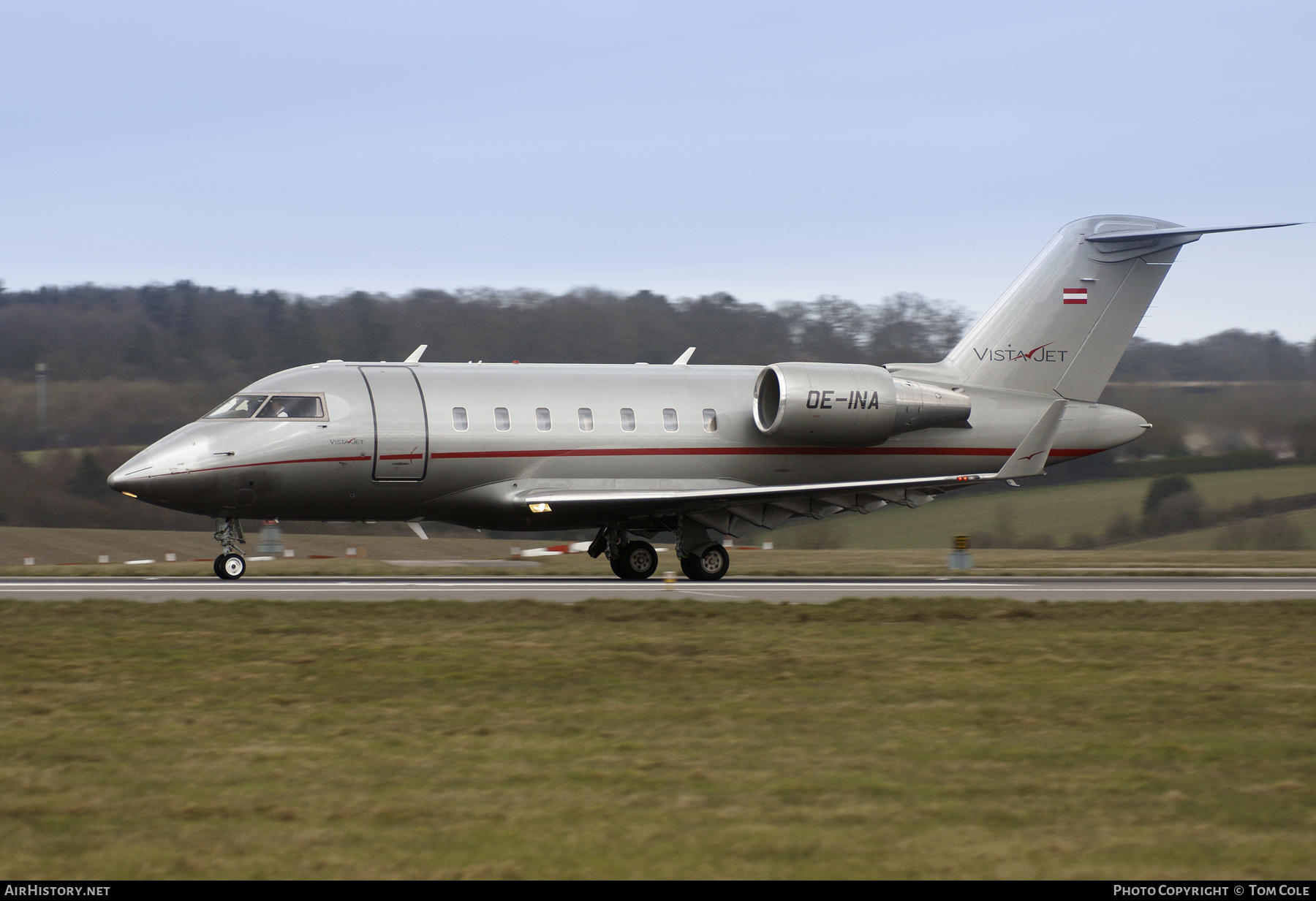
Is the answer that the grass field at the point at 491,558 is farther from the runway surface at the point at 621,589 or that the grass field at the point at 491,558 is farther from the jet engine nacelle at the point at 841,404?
the jet engine nacelle at the point at 841,404

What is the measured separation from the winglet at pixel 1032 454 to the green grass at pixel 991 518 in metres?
22.6

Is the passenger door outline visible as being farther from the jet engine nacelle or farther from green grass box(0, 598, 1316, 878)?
green grass box(0, 598, 1316, 878)

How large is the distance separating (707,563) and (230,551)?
332 inches

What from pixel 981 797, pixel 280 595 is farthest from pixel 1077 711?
pixel 280 595

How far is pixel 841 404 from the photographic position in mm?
24203

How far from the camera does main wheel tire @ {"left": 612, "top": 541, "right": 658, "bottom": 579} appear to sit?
24.0m

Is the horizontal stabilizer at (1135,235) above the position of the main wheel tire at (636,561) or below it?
above

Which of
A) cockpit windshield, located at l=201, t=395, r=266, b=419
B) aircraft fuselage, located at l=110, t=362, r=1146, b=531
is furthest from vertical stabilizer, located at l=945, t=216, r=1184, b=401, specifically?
cockpit windshield, located at l=201, t=395, r=266, b=419

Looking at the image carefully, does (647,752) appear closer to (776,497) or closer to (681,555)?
(776,497)

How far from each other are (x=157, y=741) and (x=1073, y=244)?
22.9 m

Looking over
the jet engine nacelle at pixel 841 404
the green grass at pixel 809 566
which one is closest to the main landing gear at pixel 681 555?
the green grass at pixel 809 566

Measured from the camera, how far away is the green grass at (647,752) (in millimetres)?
5875

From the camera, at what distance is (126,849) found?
5898 millimetres
